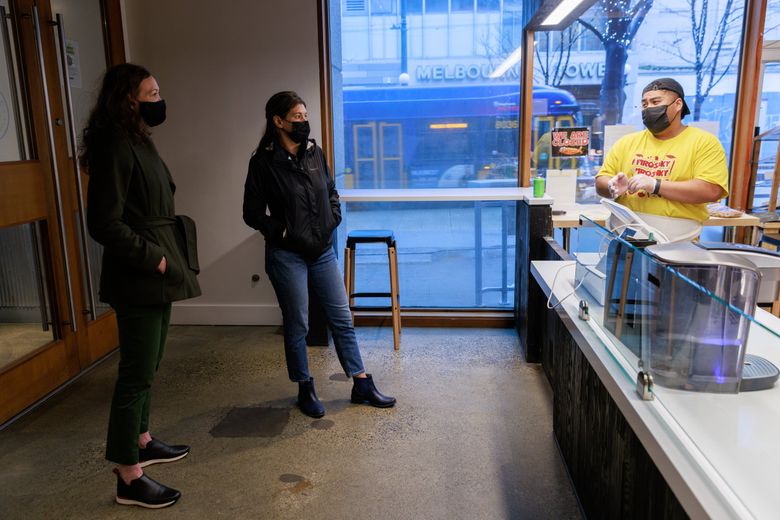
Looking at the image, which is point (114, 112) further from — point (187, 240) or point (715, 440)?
point (715, 440)

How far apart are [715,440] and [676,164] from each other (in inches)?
68.9

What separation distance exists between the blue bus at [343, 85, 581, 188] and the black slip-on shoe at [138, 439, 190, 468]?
2.27 m

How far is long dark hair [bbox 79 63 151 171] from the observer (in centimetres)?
203

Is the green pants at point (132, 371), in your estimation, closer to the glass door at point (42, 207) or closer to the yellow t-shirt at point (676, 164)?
the glass door at point (42, 207)

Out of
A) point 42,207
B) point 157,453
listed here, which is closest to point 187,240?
point 157,453

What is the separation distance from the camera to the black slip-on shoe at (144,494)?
220 centimetres

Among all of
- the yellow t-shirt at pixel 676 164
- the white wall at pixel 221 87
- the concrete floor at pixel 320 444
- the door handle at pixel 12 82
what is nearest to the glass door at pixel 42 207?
the door handle at pixel 12 82

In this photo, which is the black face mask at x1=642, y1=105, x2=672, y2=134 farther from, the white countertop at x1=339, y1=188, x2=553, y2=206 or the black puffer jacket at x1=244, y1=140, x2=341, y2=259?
the black puffer jacket at x1=244, y1=140, x2=341, y2=259

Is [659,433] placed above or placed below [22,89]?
below

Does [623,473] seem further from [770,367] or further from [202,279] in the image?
[202,279]

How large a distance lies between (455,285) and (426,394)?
1418 millimetres

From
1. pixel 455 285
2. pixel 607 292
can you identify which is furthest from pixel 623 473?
pixel 455 285

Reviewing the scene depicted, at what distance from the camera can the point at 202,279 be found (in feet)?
14.1

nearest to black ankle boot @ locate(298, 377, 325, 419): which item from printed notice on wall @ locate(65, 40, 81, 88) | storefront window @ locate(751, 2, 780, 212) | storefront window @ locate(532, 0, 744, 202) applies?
printed notice on wall @ locate(65, 40, 81, 88)
